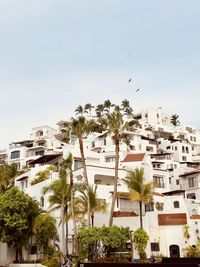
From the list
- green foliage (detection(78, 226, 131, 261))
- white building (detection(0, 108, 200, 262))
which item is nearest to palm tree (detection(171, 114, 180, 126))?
white building (detection(0, 108, 200, 262))

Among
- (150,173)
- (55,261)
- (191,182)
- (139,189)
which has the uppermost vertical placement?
(150,173)

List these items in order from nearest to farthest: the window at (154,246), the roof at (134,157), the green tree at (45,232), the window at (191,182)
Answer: the window at (154,246) → the green tree at (45,232) → the roof at (134,157) → the window at (191,182)

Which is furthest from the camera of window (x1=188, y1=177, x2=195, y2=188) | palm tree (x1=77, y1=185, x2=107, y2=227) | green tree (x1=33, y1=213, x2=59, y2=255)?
window (x1=188, y1=177, x2=195, y2=188)

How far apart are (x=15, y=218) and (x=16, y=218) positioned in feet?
0.38

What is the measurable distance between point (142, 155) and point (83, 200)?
92.3 ft

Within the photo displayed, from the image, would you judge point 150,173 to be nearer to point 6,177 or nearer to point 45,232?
point 45,232

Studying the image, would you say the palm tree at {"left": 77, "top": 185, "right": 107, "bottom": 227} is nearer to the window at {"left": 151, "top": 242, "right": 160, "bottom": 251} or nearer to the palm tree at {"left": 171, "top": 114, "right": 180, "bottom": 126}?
the window at {"left": 151, "top": 242, "right": 160, "bottom": 251}

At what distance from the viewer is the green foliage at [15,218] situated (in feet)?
149

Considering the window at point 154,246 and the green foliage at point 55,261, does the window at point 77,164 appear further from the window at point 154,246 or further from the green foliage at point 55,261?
the window at point 154,246

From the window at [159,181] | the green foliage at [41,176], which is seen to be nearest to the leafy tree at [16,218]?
the green foliage at [41,176]

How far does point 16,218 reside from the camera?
45.5 meters

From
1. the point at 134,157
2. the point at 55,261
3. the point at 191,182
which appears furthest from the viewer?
the point at 191,182

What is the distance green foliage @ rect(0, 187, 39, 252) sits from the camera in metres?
45.4

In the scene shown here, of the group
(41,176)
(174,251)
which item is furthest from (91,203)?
(41,176)
